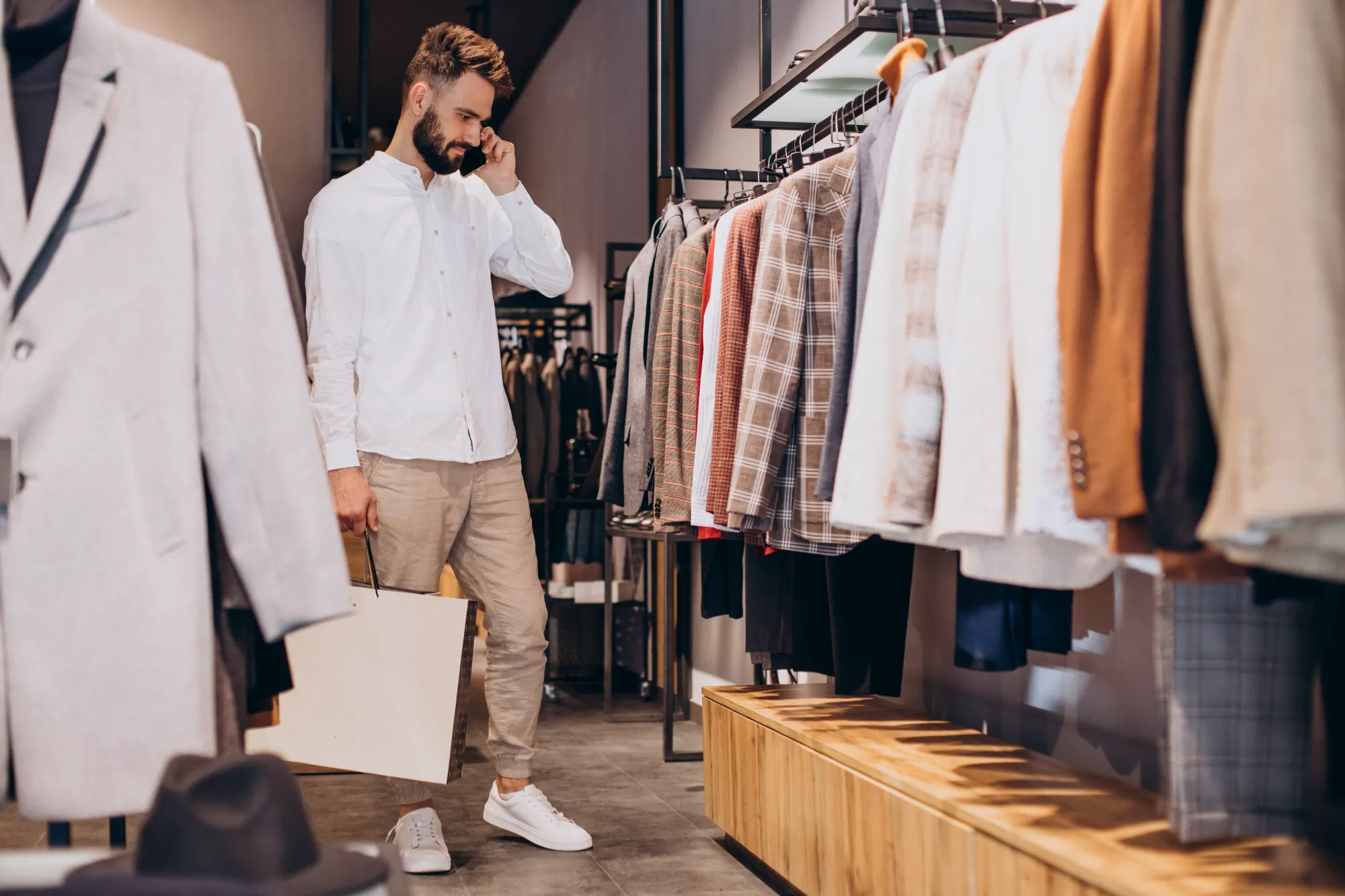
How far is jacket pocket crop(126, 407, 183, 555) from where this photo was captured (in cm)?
116

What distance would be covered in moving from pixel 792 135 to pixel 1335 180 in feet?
9.75

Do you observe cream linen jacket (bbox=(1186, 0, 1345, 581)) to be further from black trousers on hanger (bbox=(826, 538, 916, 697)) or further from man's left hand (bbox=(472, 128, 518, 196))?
man's left hand (bbox=(472, 128, 518, 196))

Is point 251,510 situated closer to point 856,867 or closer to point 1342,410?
point 1342,410

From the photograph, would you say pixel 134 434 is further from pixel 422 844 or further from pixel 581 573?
pixel 581 573

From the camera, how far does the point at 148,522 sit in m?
1.16

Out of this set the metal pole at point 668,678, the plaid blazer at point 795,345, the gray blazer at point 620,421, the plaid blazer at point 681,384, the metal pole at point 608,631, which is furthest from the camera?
the metal pole at point 608,631

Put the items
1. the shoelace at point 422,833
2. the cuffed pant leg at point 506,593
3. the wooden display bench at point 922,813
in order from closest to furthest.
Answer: the wooden display bench at point 922,813
the shoelace at point 422,833
the cuffed pant leg at point 506,593

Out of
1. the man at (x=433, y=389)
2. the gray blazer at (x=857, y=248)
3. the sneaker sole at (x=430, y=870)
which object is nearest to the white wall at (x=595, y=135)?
the man at (x=433, y=389)

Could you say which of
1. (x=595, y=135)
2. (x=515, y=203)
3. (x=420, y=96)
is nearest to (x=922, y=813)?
(x=515, y=203)

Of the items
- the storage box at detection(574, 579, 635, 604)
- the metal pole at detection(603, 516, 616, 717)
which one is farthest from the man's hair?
the storage box at detection(574, 579, 635, 604)

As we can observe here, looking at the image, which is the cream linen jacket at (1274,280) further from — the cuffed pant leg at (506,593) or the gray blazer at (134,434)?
the cuffed pant leg at (506,593)

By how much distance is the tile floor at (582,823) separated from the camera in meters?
2.60

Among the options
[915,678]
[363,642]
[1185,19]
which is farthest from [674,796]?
[1185,19]

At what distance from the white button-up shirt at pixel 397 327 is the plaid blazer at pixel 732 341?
0.55 meters
